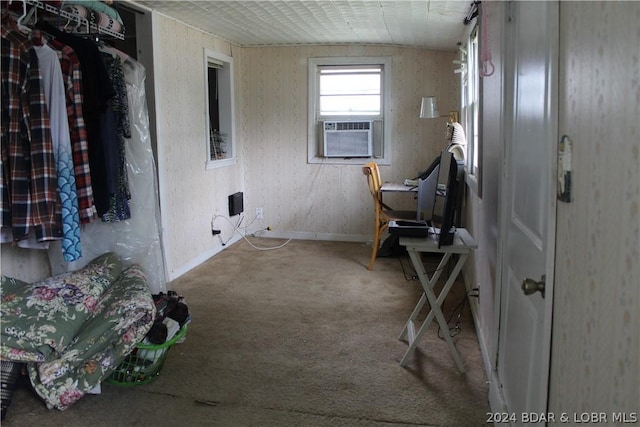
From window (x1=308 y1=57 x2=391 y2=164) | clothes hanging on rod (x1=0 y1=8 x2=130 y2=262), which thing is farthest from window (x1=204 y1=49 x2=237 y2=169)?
clothes hanging on rod (x1=0 y1=8 x2=130 y2=262)

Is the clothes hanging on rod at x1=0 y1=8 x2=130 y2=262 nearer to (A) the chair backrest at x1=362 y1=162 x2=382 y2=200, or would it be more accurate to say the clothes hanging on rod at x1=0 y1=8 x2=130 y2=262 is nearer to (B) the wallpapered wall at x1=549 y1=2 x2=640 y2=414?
(B) the wallpapered wall at x1=549 y1=2 x2=640 y2=414

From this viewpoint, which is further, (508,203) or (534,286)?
(508,203)

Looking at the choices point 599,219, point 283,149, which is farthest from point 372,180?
point 599,219

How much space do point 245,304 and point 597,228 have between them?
304cm

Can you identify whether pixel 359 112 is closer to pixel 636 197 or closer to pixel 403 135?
pixel 403 135

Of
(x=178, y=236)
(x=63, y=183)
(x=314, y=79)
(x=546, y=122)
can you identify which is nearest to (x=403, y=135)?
(x=314, y=79)

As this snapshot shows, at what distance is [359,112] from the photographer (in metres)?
5.72

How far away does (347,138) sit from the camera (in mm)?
5676

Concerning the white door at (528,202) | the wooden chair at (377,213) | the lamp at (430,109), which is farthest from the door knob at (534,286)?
the lamp at (430,109)

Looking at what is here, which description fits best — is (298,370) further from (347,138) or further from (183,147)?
(347,138)

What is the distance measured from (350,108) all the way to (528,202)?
4.28m

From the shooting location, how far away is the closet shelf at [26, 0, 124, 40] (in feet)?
8.12

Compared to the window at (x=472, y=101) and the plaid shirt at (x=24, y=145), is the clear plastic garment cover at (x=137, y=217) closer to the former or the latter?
the plaid shirt at (x=24, y=145)

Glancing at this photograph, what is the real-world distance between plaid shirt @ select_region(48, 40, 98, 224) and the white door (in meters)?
2.07
